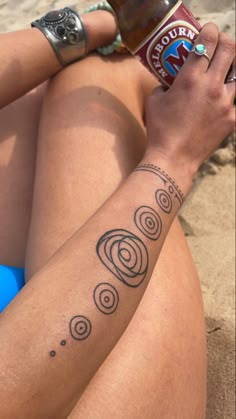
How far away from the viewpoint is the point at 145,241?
2.42ft

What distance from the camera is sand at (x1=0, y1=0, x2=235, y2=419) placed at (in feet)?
3.61

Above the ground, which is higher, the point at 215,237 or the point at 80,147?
the point at 80,147

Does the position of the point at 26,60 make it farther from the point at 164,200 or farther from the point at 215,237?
the point at 215,237

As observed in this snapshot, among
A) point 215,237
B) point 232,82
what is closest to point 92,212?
point 232,82

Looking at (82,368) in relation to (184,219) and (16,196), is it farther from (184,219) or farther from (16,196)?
(184,219)

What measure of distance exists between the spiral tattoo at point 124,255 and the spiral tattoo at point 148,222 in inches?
0.8

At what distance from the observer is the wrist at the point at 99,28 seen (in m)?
1.12

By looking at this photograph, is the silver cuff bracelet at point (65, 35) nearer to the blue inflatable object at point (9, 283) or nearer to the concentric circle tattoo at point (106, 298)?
the blue inflatable object at point (9, 283)

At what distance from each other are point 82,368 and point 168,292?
0.83 feet

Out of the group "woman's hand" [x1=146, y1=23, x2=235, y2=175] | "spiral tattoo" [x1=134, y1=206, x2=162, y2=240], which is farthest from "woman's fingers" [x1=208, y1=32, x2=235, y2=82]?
"spiral tattoo" [x1=134, y1=206, x2=162, y2=240]

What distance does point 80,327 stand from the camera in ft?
2.10

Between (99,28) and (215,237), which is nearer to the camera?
(99,28)

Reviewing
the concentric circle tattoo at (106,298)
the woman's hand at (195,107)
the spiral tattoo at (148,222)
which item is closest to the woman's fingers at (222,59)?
the woman's hand at (195,107)

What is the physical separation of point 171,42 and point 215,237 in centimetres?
76
